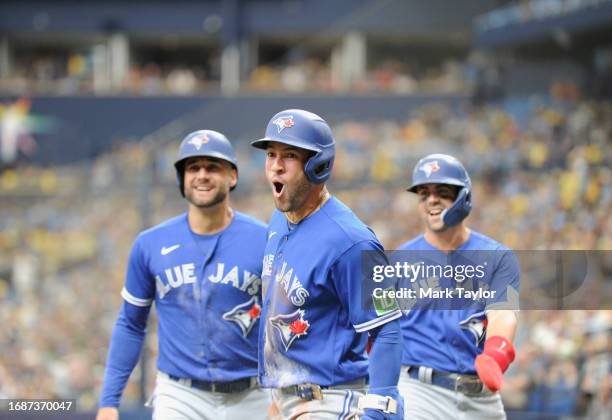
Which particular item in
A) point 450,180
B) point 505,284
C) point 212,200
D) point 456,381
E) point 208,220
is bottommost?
point 456,381

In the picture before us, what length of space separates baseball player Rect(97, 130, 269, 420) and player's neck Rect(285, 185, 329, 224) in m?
1.08

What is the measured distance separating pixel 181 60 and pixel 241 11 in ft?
10.1

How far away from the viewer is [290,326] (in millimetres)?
4031

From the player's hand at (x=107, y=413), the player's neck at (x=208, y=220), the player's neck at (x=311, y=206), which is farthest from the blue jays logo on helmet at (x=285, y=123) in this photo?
the player's hand at (x=107, y=413)

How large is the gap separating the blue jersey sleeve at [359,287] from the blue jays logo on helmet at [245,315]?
4.25ft

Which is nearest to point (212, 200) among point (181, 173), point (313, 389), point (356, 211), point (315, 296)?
point (181, 173)

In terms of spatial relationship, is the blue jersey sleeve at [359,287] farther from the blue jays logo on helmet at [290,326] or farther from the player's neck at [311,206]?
the player's neck at [311,206]

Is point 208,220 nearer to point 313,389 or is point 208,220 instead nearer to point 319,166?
point 319,166

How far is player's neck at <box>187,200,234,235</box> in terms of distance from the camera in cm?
533

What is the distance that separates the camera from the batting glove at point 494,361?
4438 millimetres

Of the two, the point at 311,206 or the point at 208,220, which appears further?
the point at 208,220

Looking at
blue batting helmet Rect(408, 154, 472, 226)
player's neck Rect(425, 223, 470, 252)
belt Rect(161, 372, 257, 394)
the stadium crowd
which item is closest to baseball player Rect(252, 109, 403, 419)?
belt Rect(161, 372, 257, 394)

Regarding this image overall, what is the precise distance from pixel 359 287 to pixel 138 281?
176 centimetres

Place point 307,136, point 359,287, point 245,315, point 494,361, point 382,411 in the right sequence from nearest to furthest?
point 382,411, point 359,287, point 307,136, point 494,361, point 245,315
